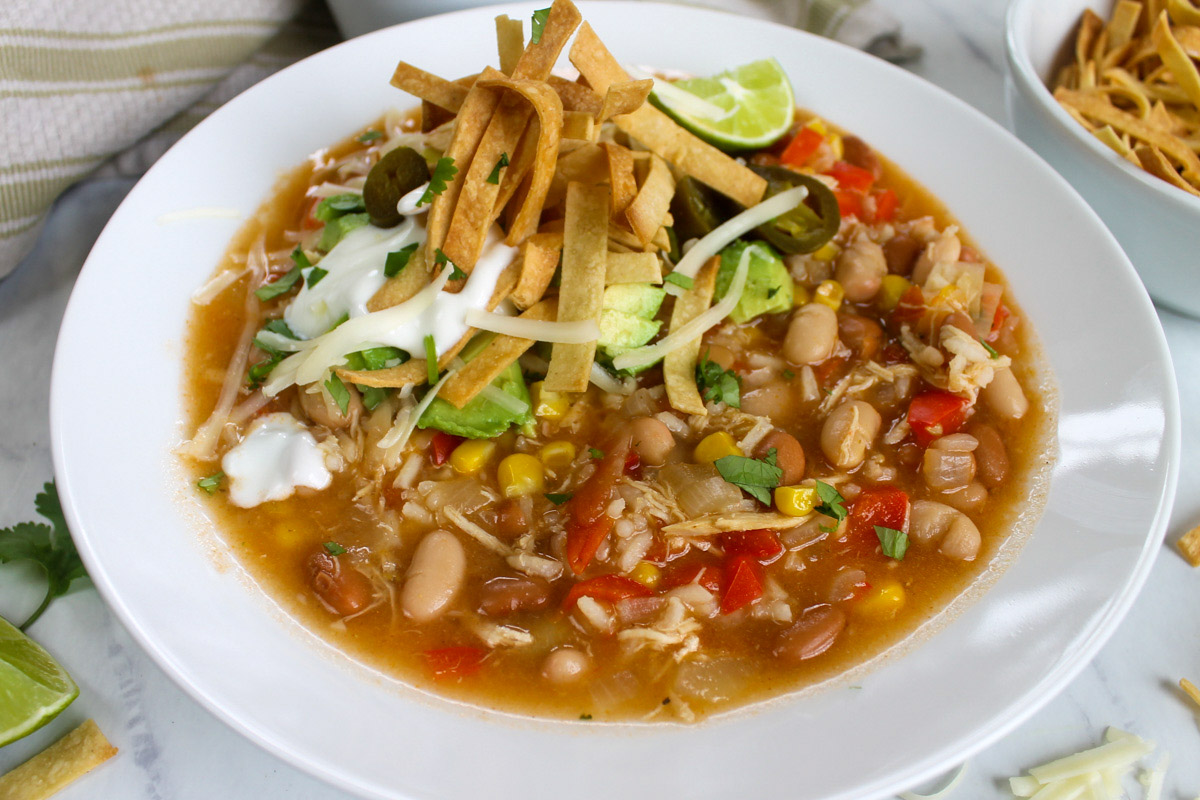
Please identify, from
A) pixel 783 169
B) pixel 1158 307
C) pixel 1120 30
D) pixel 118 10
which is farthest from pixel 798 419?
pixel 118 10

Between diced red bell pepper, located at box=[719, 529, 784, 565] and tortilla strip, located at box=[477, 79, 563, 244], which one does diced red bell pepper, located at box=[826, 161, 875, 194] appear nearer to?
tortilla strip, located at box=[477, 79, 563, 244]

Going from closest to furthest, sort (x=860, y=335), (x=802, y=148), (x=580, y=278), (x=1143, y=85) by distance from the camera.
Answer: (x=580, y=278) < (x=860, y=335) < (x=802, y=148) < (x=1143, y=85)

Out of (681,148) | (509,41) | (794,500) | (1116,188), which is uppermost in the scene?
(509,41)

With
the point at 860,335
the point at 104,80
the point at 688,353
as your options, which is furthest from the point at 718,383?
the point at 104,80

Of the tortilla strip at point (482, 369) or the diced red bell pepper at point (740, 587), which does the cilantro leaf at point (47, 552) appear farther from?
the diced red bell pepper at point (740, 587)

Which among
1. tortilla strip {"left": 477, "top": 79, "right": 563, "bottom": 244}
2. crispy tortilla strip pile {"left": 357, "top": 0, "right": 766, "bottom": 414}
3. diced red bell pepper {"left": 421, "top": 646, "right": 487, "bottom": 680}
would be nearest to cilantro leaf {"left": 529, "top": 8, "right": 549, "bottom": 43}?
crispy tortilla strip pile {"left": 357, "top": 0, "right": 766, "bottom": 414}

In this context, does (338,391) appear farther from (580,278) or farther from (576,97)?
(576,97)
